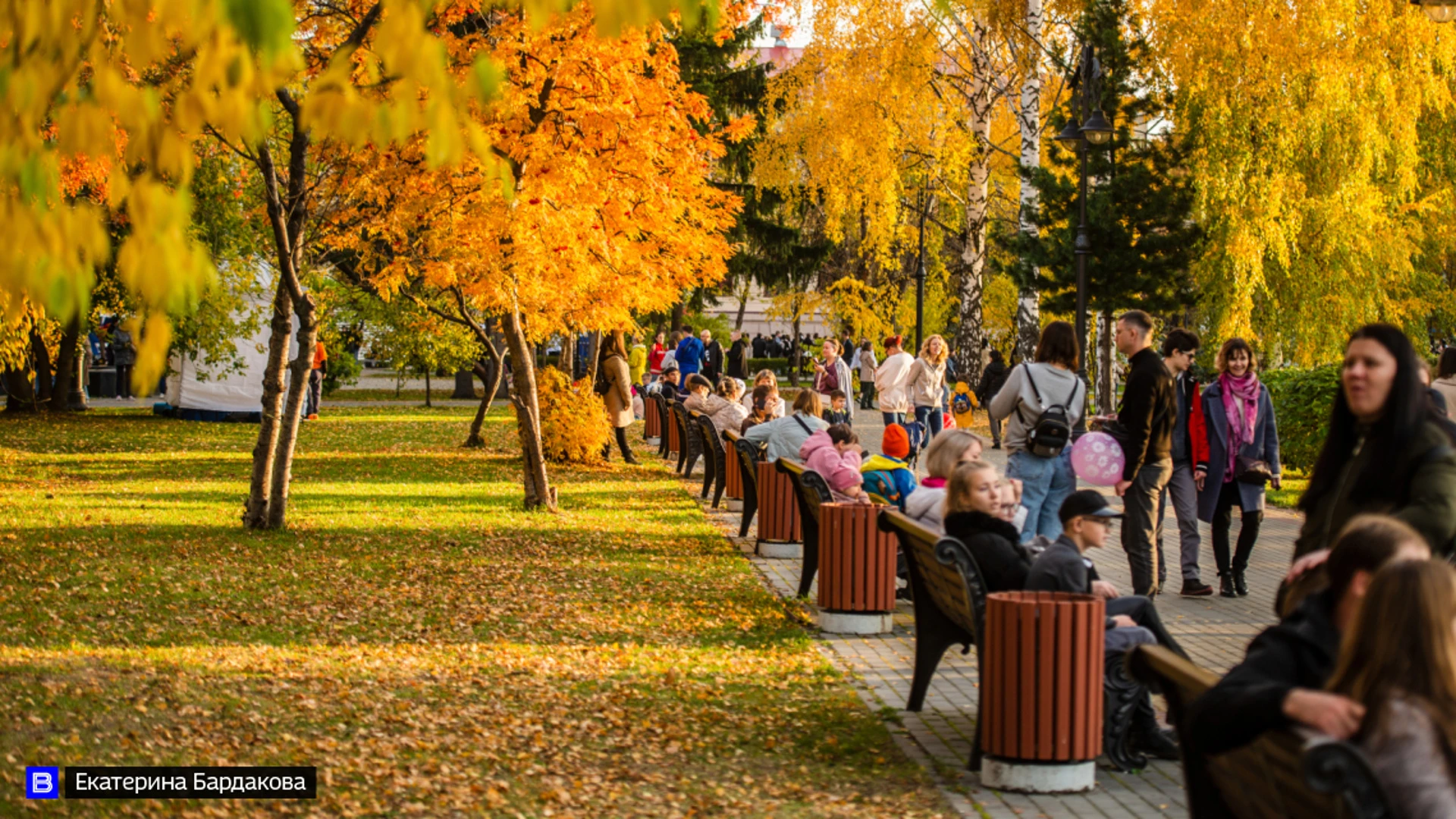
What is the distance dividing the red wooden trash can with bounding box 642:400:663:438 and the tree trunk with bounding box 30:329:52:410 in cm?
1250

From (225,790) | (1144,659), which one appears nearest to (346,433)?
(225,790)

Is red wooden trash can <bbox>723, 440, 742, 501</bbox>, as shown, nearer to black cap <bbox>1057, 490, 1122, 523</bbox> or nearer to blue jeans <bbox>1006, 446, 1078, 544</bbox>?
blue jeans <bbox>1006, 446, 1078, 544</bbox>

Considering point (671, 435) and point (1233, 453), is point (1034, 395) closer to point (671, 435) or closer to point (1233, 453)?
point (1233, 453)

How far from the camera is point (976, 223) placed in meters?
32.8

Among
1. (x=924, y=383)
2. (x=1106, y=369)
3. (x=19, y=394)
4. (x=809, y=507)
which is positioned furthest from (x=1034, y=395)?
(x=19, y=394)

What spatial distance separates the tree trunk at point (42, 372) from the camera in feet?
100

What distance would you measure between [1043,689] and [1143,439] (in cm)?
404

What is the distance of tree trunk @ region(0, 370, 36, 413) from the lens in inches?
1220

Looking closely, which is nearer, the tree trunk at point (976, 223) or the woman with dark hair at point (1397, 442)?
the woman with dark hair at point (1397, 442)

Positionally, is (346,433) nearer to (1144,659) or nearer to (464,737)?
(464,737)

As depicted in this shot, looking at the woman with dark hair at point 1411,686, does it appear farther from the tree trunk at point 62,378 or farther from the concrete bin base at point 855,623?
the tree trunk at point 62,378

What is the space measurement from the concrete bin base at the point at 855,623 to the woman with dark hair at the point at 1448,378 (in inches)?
169

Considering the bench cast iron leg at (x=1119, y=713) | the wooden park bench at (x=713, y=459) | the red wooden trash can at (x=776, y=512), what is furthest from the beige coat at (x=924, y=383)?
the bench cast iron leg at (x=1119, y=713)

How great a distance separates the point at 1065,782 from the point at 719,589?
5.14m
